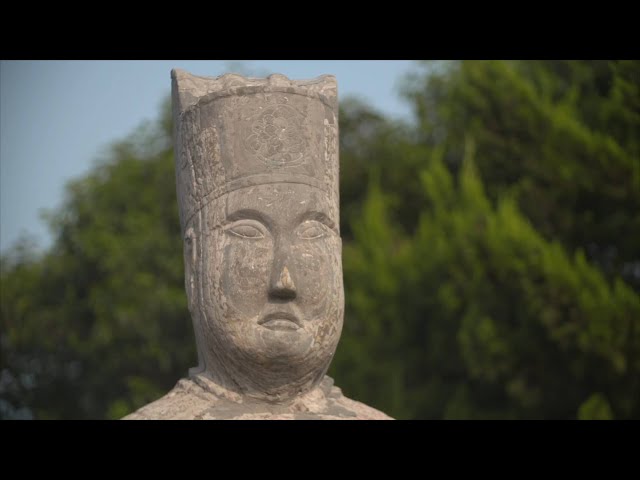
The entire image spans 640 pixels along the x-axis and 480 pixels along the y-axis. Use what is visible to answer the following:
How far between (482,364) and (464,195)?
2.75 meters

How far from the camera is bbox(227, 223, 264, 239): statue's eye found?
7.86m

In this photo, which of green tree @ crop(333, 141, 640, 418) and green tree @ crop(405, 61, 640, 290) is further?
green tree @ crop(405, 61, 640, 290)

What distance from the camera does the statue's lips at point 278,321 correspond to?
7762 mm

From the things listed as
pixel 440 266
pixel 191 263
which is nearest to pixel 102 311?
pixel 440 266

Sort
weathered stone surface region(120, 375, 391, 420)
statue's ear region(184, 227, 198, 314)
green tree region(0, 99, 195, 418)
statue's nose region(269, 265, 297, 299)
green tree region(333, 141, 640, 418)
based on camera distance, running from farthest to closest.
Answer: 1. green tree region(0, 99, 195, 418)
2. green tree region(333, 141, 640, 418)
3. statue's ear region(184, 227, 198, 314)
4. weathered stone surface region(120, 375, 391, 420)
5. statue's nose region(269, 265, 297, 299)

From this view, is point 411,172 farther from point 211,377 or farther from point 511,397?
point 211,377

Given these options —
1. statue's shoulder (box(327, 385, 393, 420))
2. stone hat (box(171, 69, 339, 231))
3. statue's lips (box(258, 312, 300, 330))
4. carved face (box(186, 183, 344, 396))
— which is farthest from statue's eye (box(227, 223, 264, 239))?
statue's shoulder (box(327, 385, 393, 420))

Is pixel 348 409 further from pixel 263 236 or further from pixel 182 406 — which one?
pixel 263 236

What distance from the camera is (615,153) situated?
17094 millimetres

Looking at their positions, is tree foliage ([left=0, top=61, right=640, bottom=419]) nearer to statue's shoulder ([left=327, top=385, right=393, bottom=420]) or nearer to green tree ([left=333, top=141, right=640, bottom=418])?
green tree ([left=333, top=141, right=640, bottom=418])

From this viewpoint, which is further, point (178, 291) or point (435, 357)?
point (178, 291)

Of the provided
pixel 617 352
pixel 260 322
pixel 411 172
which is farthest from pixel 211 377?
pixel 411 172

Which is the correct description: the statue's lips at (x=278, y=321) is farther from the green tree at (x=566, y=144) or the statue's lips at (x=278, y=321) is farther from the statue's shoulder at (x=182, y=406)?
the green tree at (x=566, y=144)

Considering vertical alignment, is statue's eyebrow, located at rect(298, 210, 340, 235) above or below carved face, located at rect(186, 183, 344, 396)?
above
